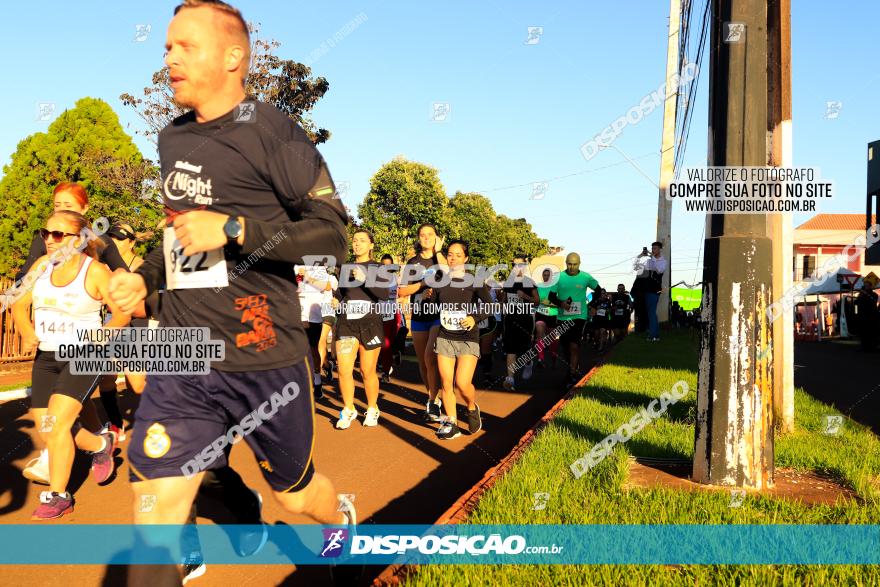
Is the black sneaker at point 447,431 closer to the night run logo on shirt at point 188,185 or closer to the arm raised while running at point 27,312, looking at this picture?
the arm raised while running at point 27,312

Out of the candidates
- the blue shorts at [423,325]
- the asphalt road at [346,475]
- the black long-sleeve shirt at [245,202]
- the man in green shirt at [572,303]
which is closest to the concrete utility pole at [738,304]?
the asphalt road at [346,475]

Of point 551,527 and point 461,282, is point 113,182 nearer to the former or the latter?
point 461,282

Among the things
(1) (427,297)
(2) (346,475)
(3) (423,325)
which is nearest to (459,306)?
(1) (427,297)

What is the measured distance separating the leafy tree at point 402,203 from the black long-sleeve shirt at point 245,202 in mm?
59547

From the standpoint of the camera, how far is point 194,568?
13.2ft

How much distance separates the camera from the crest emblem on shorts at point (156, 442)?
275cm

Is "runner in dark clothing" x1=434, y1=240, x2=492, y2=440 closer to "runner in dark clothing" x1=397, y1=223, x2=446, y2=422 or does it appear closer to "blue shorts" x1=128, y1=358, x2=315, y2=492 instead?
"runner in dark clothing" x1=397, y1=223, x2=446, y2=422

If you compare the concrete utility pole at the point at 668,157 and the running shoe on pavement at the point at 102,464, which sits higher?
the concrete utility pole at the point at 668,157

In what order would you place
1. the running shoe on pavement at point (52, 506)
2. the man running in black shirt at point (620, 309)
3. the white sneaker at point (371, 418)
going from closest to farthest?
the running shoe on pavement at point (52, 506) < the white sneaker at point (371, 418) < the man running in black shirt at point (620, 309)

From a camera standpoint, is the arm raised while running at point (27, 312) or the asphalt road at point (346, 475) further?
the arm raised while running at point (27, 312)

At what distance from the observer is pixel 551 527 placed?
397cm

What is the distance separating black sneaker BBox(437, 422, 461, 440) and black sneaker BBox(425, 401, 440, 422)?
111 centimetres

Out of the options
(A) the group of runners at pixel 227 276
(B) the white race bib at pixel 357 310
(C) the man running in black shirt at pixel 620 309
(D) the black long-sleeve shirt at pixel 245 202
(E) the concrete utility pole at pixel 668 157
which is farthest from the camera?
(E) the concrete utility pole at pixel 668 157

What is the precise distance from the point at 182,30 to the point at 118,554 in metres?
3.09
